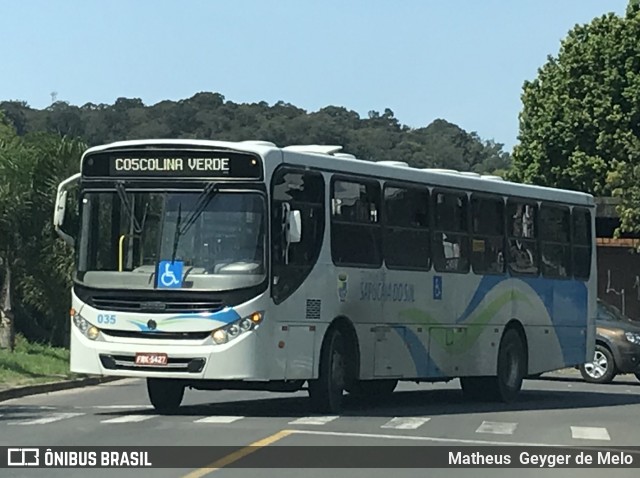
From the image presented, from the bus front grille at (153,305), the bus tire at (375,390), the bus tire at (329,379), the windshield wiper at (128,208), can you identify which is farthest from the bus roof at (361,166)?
the bus tire at (375,390)

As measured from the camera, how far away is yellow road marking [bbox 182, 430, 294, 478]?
1221 centimetres

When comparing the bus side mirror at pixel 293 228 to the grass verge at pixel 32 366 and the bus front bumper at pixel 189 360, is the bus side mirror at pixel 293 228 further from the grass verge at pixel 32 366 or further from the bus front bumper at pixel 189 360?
the grass verge at pixel 32 366

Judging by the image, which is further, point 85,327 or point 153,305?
point 85,327

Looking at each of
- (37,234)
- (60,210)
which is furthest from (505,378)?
(37,234)

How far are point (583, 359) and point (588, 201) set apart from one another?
269 cm

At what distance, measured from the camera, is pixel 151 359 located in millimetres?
16953

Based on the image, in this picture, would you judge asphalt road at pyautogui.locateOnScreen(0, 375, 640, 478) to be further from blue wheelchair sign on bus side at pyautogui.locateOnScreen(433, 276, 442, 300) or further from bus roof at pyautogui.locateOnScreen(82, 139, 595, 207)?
bus roof at pyautogui.locateOnScreen(82, 139, 595, 207)

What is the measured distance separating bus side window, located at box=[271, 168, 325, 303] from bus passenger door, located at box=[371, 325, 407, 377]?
188 centimetres

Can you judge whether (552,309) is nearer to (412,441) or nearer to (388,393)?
(388,393)

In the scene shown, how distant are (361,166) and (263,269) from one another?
2681 millimetres

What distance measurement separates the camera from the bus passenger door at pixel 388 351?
1919cm

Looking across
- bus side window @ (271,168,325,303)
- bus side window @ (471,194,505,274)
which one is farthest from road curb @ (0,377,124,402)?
bus side window @ (471,194,505,274)

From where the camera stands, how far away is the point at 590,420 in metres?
19.5

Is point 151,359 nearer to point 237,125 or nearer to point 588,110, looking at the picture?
point 588,110
